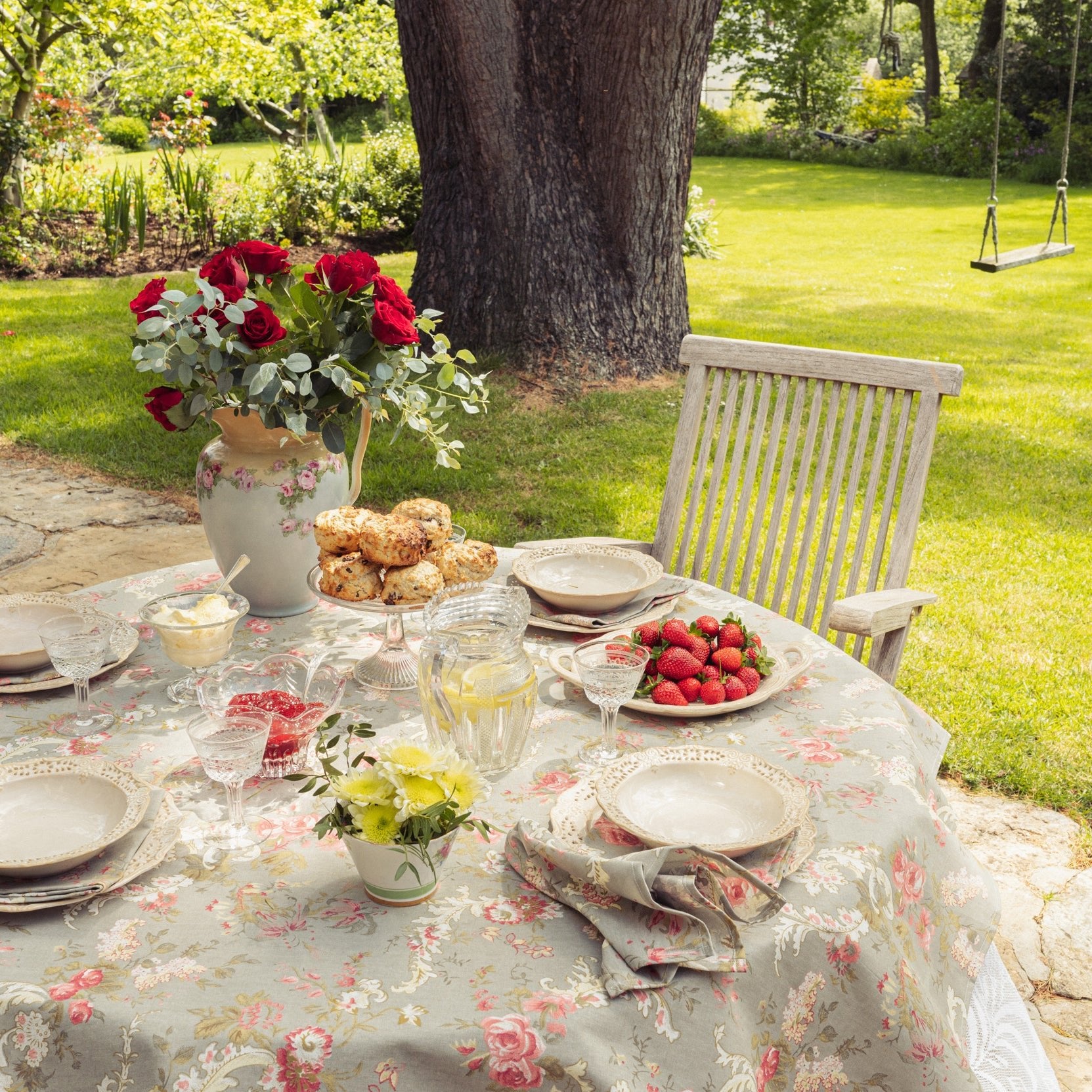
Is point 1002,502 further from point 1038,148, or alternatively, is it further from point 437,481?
point 1038,148

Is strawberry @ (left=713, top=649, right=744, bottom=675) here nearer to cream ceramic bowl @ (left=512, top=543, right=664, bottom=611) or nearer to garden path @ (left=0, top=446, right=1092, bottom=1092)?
cream ceramic bowl @ (left=512, top=543, right=664, bottom=611)

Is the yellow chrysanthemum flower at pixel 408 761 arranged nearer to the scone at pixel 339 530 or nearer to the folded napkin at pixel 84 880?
the folded napkin at pixel 84 880

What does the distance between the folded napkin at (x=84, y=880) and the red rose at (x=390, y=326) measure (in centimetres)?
80

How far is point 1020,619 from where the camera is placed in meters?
4.38

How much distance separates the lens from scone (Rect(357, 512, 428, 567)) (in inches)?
66.9

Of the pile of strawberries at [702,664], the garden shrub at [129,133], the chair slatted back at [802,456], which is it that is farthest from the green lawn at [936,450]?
the garden shrub at [129,133]

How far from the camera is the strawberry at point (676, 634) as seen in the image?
68.2 inches

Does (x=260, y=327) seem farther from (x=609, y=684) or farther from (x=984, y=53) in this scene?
(x=984, y=53)

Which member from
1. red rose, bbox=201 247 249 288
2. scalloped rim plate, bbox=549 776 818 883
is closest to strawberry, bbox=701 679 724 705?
scalloped rim plate, bbox=549 776 818 883

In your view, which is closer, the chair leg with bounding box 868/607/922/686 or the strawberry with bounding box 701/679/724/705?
the strawberry with bounding box 701/679/724/705

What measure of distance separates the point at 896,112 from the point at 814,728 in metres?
22.7

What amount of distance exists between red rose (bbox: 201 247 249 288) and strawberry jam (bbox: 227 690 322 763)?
0.69 m

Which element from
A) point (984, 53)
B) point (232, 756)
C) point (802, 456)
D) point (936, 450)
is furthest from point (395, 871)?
point (984, 53)

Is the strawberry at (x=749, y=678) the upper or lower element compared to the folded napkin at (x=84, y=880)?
upper
